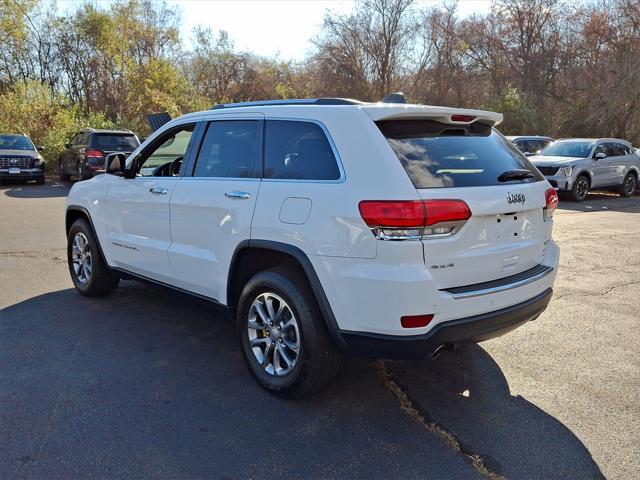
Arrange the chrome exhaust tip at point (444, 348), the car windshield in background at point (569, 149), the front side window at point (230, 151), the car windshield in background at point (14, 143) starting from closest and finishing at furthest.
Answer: the chrome exhaust tip at point (444, 348) < the front side window at point (230, 151) < the car windshield in background at point (569, 149) < the car windshield in background at point (14, 143)

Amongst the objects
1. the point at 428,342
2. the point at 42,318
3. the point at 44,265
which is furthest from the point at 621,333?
the point at 44,265

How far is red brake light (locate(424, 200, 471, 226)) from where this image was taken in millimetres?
2898

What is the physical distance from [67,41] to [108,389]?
31.7 m

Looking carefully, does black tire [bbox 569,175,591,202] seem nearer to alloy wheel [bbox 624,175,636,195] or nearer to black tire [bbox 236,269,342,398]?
alloy wheel [bbox 624,175,636,195]

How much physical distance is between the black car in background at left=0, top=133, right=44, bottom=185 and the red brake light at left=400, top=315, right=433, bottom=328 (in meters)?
17.1

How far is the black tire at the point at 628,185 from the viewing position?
1656cm

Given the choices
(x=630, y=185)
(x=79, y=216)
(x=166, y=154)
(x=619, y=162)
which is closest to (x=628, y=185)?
(x=630, y=185)

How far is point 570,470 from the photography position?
2785 millimetres

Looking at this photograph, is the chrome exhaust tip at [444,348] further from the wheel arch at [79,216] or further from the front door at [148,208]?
the wheel arch at [79,216]

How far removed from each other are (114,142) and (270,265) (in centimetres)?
→ 1399

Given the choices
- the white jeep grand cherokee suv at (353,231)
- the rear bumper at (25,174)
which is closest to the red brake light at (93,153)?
the rear bumper at (25,174)

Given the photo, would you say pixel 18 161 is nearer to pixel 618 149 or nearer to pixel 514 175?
pixel 514 175

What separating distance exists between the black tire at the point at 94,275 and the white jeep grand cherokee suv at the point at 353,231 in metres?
1.43

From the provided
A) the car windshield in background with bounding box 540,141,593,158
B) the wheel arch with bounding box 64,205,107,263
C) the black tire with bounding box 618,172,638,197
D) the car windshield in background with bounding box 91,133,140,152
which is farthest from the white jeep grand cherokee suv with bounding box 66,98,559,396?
the black tire with bounding box 618,172,638,197
